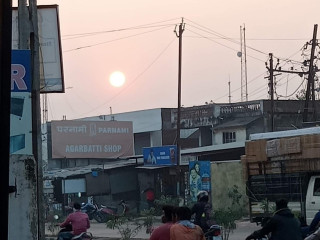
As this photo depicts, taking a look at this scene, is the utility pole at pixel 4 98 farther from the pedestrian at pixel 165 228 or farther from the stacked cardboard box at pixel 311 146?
the stacked cardboard box at pixel 311 146

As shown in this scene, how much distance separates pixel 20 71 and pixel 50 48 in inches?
214

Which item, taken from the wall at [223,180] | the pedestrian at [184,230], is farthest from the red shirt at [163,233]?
the wall at [223,180]

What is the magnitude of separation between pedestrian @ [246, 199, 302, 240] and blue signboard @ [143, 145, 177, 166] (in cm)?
2709

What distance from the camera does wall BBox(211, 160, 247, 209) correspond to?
3225cm

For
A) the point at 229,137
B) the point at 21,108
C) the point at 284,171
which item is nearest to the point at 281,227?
the point at 21,108

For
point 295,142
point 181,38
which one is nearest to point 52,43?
point 295,142

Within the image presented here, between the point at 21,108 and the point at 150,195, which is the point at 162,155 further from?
the point at 21,108

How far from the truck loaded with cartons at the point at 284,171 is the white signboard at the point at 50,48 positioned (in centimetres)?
838

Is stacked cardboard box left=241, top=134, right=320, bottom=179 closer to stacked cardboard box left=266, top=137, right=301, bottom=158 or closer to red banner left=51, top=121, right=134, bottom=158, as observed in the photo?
stacked cardboard box left=266, top=137, right=301, bottom=158

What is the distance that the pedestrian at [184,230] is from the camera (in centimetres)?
774

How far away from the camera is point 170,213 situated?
835cm

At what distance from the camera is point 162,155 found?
36.4m

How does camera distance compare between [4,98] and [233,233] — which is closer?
[4,98]

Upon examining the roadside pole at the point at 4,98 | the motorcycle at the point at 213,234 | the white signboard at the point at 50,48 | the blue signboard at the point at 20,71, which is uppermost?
the white signboard at the point at 50,48
